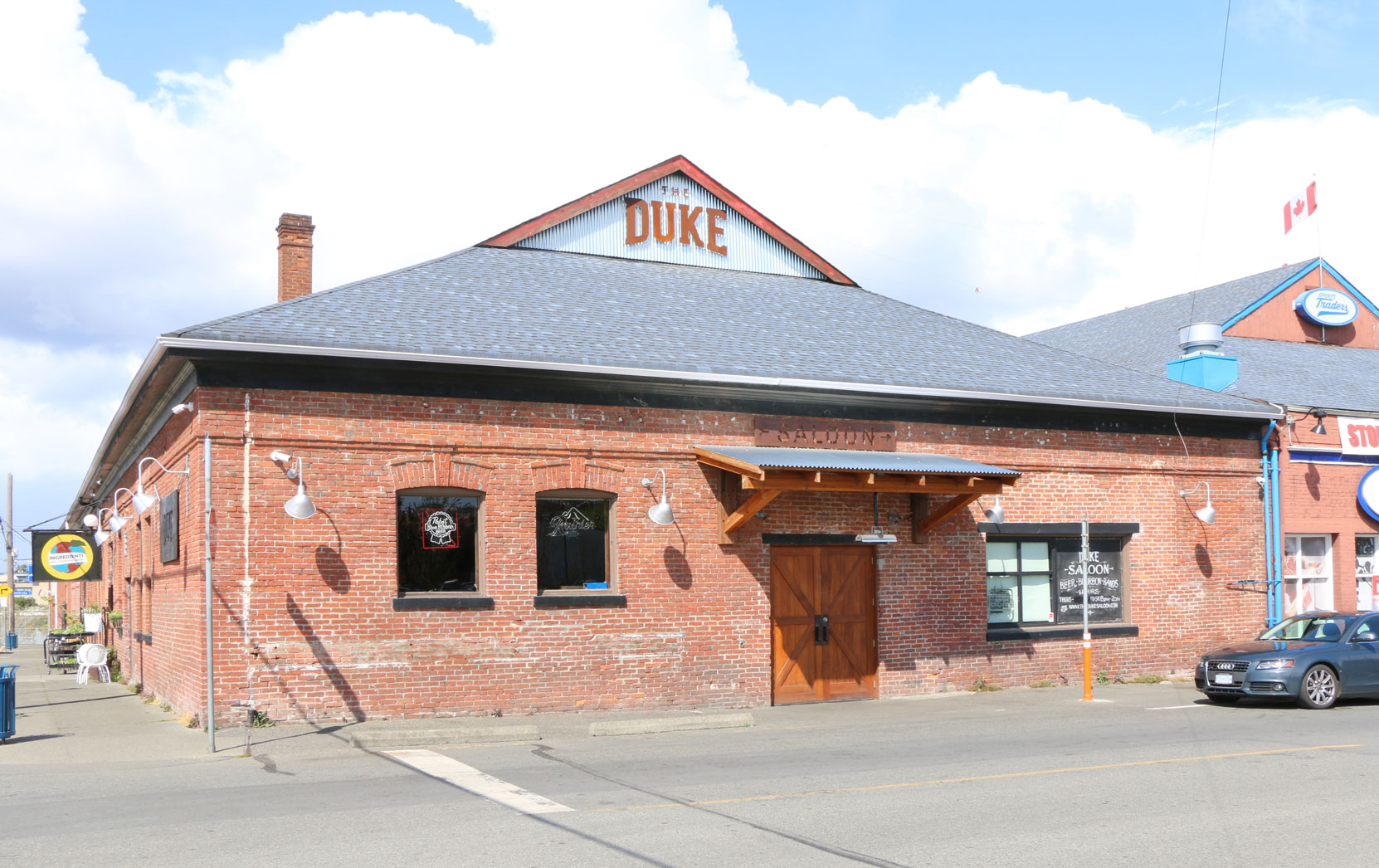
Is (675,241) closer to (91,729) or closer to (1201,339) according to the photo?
(1201,339)

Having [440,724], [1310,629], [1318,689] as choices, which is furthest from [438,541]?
[1310,629]

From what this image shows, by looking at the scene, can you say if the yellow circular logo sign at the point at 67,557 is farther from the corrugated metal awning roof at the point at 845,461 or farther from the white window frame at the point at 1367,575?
the white window frame at the point at 1367,575

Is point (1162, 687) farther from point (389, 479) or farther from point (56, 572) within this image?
point (56, 572)

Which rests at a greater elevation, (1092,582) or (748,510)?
(748,510)

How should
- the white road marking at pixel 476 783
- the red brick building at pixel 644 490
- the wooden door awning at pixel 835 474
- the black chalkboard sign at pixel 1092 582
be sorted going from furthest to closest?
the black chalkboard sign at pixel 1092 582 < the wooden door awning at pixel 835 474 < the red brick building at pixel 644 490 < the white road marking at pixel 476 783

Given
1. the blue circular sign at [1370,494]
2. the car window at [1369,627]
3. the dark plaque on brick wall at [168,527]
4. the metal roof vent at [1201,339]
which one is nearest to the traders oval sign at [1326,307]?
the metal roof vent at [1201,339]

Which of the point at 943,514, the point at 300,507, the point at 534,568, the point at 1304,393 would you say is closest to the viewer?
the point at 300,507

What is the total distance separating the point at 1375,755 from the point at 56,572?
2412cm

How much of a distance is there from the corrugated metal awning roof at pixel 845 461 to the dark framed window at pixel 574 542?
1797 mm

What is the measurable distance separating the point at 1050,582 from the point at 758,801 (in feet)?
38.4

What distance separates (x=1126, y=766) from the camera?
1160 cm

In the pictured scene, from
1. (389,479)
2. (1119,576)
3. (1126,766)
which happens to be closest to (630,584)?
(389,479)

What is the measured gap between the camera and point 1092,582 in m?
20.5

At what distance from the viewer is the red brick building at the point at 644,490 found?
15195 millimetres
